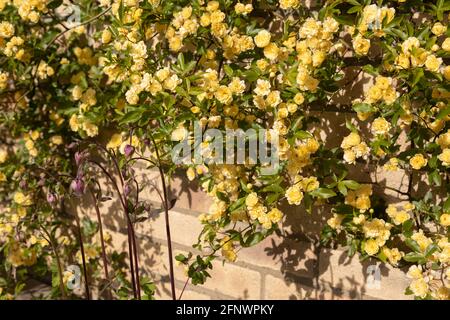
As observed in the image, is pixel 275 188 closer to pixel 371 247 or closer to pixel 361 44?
pixel 371 247

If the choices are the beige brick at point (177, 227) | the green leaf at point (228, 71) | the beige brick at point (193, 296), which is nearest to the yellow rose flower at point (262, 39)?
the green leaf at point (228, 71)

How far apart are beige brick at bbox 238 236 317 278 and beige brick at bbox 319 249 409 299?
6 centimetres

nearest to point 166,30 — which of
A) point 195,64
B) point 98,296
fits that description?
point 195,64

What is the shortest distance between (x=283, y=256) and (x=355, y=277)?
1.04ft

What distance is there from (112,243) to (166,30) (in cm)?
123

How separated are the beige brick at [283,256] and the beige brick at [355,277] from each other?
0.19 ft

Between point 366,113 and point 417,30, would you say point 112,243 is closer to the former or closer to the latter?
point 366,113

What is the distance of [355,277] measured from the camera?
6.86 feet

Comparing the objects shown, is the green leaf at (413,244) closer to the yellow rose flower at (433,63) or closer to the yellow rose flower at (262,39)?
the yellow rose flower at (433,63)

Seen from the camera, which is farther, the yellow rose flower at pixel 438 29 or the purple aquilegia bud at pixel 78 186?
the purple aquilegia bud at pixel 78 186

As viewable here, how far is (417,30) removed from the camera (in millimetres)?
1691

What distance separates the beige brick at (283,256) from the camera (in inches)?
86.6

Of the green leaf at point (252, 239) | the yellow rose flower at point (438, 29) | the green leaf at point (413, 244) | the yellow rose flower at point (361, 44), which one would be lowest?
the green leaf at point (252, 239)

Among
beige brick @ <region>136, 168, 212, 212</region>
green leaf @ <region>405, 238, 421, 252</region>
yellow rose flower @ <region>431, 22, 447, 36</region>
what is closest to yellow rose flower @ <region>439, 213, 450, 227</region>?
green leaf @ <region>405, 238, 421, 252</region>
